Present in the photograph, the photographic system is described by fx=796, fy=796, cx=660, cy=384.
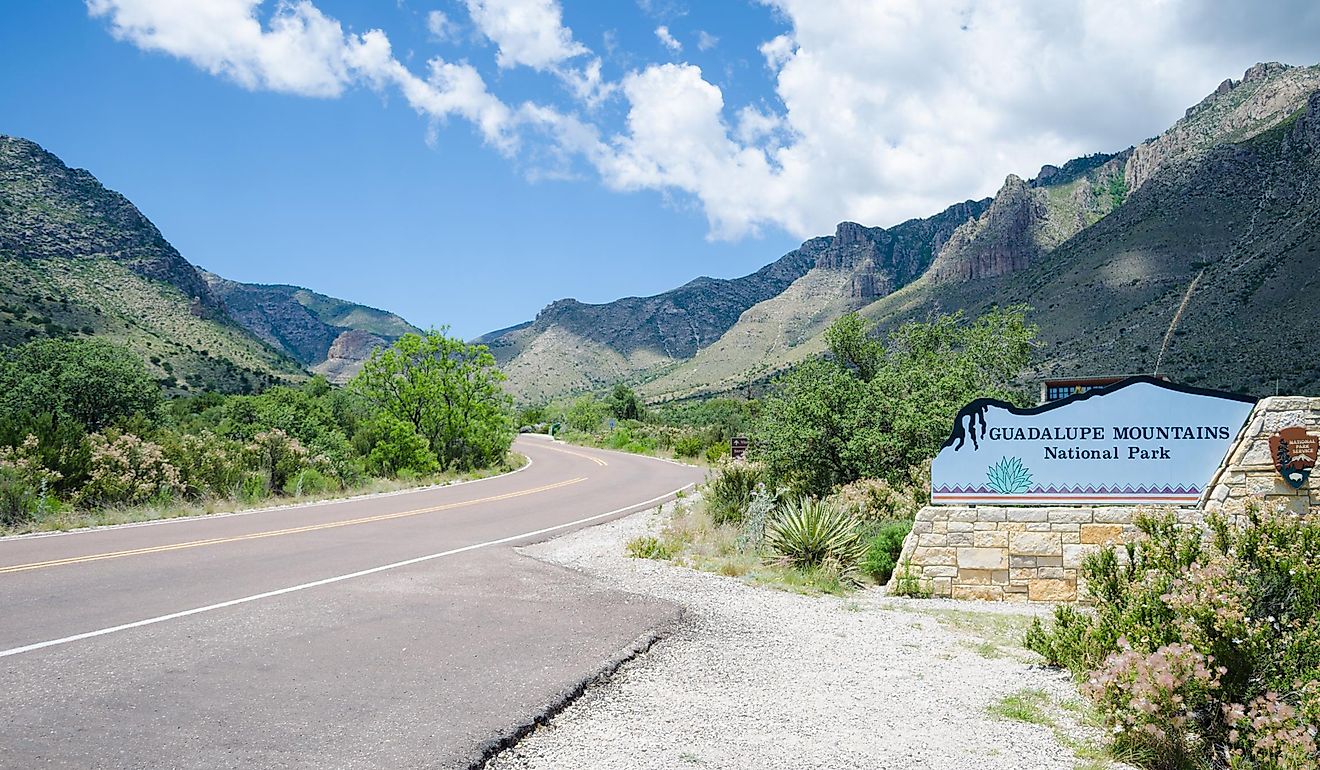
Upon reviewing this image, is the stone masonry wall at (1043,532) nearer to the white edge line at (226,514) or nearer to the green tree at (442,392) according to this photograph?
the white edge line at (226,514)

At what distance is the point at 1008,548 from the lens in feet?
32.8

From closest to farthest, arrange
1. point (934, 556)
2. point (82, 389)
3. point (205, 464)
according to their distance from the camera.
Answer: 1. point (934, 556)
2. point (205, 464)
3. point (82, 389)

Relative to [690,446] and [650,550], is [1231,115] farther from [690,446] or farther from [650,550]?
[650,550]

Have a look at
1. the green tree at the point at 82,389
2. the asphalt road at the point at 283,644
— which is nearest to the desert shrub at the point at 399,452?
the green tree at the point at 82,389

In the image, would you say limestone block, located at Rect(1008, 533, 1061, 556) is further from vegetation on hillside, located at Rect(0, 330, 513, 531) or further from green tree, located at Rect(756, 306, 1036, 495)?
vegetation on hillside, located at Rect(0, 330, 513, 531)

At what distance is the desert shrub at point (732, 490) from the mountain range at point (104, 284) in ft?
165

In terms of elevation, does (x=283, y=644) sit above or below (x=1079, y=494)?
below

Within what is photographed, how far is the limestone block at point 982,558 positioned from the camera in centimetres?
998

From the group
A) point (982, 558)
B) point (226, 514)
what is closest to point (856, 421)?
point (982, 558)

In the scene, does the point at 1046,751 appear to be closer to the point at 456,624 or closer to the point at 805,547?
the point at 456,624

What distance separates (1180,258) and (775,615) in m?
66.3

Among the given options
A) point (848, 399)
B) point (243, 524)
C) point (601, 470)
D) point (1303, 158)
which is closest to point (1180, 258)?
point (1303, 158)

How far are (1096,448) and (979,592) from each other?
2.34 m

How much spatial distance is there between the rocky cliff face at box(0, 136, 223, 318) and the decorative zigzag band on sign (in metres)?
76.6
